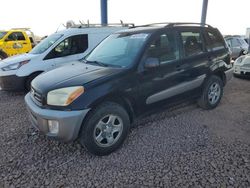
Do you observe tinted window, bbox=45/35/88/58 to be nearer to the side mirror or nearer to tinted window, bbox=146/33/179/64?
tinted window, bbox=146/33/179/64

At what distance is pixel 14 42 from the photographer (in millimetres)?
10938

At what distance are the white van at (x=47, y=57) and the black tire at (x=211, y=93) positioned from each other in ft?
10.8

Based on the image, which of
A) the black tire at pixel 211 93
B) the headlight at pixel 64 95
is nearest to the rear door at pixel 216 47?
the black tire at pixel 211 93

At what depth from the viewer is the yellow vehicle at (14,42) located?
10.7m

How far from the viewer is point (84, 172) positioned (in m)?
2.75

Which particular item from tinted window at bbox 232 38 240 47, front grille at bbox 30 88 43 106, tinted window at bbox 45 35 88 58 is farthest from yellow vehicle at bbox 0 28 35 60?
tinted window at bbox 232 38 240 47

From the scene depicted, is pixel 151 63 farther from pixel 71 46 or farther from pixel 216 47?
pixel 71 46

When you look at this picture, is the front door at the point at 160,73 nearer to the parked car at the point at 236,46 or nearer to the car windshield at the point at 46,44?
the car windshield at the point at 46,44

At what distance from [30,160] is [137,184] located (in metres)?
1.52

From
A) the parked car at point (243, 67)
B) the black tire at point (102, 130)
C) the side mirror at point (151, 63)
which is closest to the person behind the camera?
the black tire at point (102, 130)

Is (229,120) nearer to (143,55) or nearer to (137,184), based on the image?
(143,55)

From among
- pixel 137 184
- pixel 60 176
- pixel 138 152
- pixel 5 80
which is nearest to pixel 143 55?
pixel 138 152

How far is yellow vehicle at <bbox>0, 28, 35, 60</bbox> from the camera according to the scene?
10.7m

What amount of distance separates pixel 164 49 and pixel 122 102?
1214 mm
